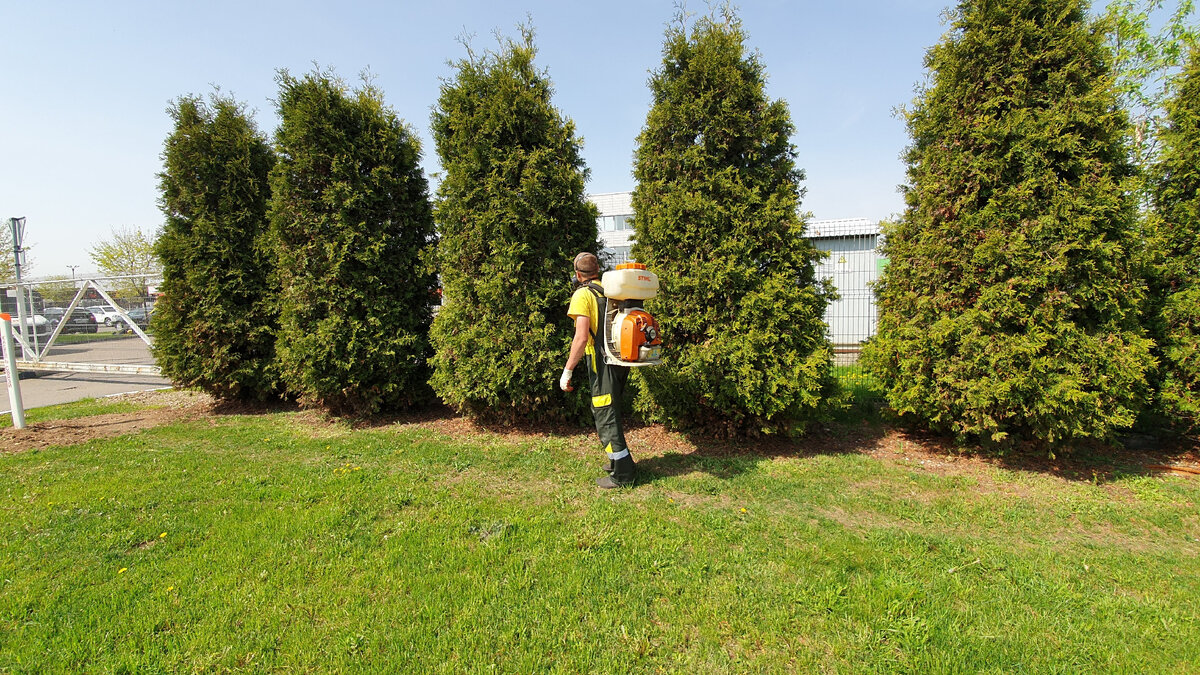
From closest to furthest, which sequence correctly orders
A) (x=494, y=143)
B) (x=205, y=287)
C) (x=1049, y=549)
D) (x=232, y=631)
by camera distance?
(x=232, y=631), (x=1049, y=549), (x=494, y=143), (x=205, y=287)

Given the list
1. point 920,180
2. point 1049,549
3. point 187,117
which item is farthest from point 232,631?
point 187,117

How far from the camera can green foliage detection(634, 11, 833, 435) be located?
4793 mm

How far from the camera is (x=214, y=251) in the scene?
276 inches

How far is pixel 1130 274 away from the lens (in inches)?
170

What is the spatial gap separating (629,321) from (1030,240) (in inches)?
139

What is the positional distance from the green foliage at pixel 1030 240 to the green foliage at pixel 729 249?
1117 mm

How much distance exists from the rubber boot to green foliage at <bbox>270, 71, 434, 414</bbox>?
337cm

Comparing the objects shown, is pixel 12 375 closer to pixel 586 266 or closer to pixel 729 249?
pixel 586 266

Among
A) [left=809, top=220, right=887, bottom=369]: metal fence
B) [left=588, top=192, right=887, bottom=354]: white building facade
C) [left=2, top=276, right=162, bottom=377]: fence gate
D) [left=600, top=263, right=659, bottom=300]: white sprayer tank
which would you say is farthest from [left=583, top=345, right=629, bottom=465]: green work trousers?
[left=2, top=276, right=162, bottom=377]: fence gate

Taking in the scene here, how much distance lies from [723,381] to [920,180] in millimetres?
2772

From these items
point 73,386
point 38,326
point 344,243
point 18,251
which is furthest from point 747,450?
point 38,326

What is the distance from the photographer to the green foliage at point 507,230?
554cm

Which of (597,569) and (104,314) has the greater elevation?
(104,314)

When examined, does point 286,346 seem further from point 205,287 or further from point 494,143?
point 494,143
